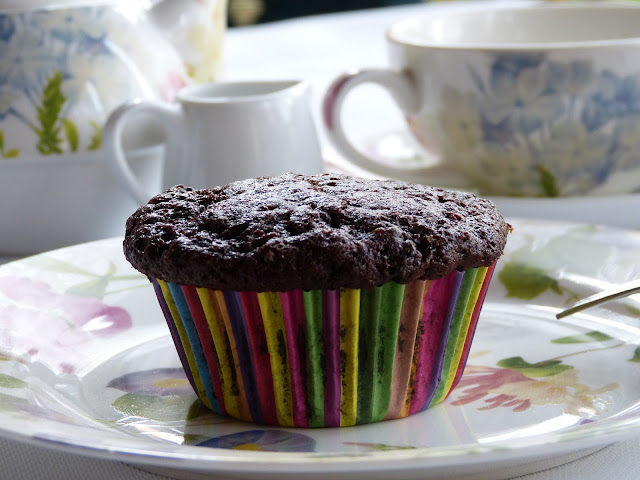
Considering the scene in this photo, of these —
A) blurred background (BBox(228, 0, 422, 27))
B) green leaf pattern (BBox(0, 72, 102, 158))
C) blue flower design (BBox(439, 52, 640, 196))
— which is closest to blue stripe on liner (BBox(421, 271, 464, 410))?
blue flower design (BBox(439, 52, 640, 196))

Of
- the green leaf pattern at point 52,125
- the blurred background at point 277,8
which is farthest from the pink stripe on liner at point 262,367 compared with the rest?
the blurred background at point 277,8

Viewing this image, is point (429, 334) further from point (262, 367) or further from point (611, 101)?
point (611, 101)

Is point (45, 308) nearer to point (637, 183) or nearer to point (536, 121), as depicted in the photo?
point (536, 121)

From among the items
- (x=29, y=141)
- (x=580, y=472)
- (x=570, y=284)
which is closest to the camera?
(x=580, y=472)

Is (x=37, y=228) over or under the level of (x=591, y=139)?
under

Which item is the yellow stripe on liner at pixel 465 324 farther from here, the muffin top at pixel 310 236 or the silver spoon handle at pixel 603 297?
the silver spoon handle at pixel 603 297

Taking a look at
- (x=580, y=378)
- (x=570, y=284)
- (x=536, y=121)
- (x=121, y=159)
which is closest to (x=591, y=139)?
(x=536, y=121)
